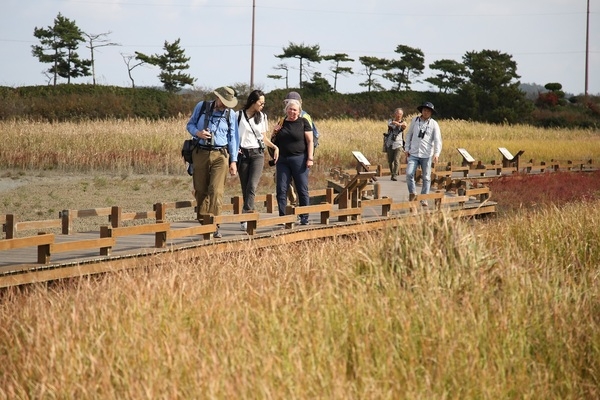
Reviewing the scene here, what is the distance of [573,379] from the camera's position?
7320 mm

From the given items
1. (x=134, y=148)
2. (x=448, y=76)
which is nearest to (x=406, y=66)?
(x=448, y=76)

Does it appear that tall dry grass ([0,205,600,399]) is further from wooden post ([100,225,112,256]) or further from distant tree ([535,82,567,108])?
distant tree ([535,82,567,108])

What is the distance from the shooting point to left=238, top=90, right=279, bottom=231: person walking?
46.1 ft

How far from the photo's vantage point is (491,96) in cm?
7075

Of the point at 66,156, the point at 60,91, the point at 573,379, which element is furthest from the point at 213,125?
the point at 60,91

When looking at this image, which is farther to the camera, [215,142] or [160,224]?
[215,142]

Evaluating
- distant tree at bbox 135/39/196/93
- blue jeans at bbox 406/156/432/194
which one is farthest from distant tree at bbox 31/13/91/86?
blue jeans at bbox 406/156/432/194

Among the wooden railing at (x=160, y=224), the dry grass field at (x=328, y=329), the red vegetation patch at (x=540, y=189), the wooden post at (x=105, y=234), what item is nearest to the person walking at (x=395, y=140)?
the red vegetation patch at (x=540, y=189)

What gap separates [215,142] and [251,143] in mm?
1197

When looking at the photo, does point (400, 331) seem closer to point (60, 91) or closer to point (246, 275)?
point (246, 275)

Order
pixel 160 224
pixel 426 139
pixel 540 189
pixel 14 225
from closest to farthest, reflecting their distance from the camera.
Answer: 1. pixel 160 224
2. pixel 14 225
3. pixel 426 139
4. pixel 540 189

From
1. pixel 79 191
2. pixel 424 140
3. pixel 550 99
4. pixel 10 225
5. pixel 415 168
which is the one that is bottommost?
pixel 79 191

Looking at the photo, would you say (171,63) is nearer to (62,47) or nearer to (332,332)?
(62,47)

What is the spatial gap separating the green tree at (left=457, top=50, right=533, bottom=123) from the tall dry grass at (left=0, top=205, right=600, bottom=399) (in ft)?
199
